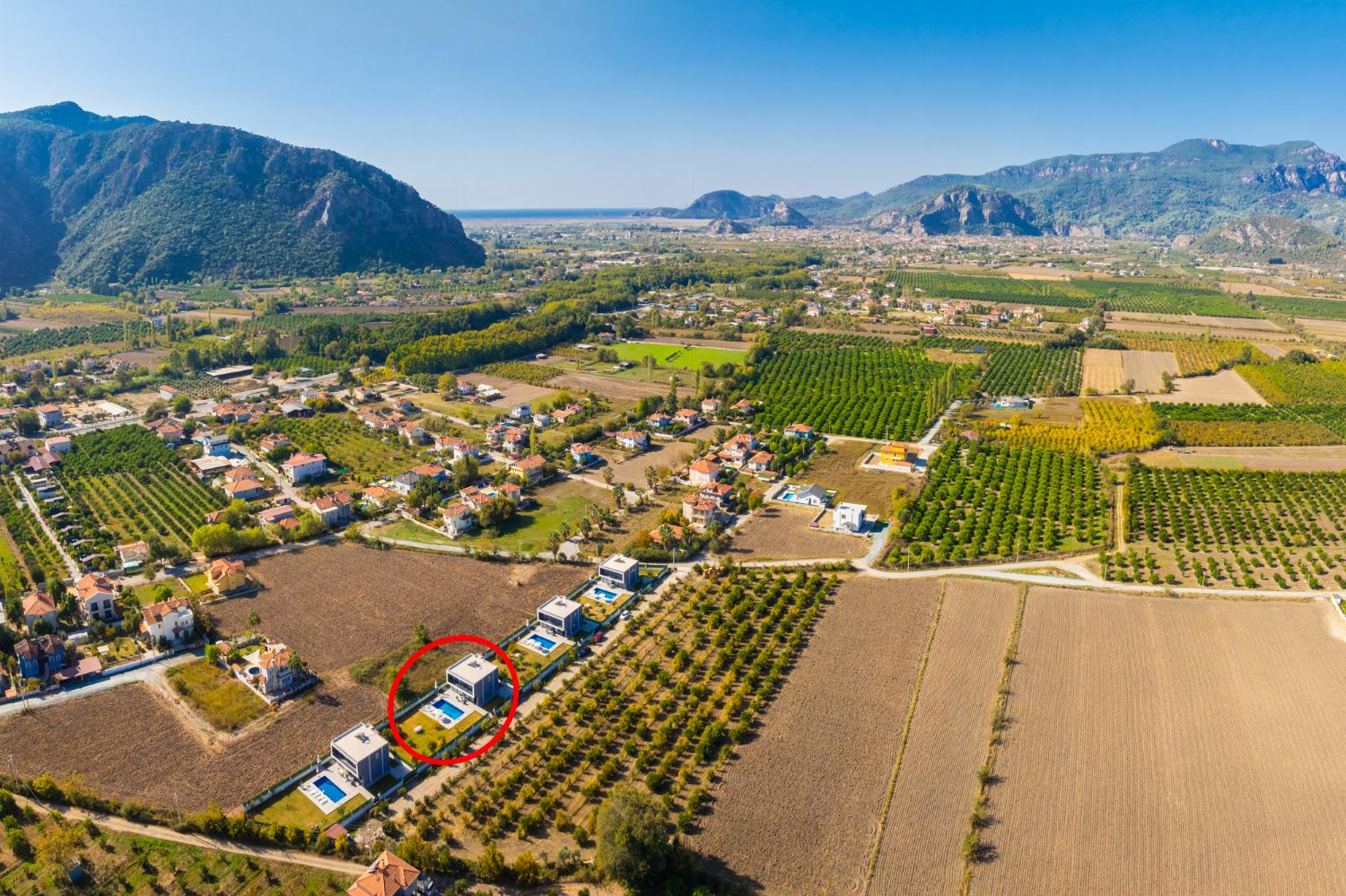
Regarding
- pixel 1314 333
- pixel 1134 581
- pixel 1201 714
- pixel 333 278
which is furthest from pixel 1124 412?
pixel 333 278

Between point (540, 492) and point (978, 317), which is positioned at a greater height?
point (978, 317)

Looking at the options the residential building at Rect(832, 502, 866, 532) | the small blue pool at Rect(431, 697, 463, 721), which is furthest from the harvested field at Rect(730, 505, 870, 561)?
the small blue pool at Rect(431, 697, 463, 721)

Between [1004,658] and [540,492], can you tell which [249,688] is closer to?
[540,492]

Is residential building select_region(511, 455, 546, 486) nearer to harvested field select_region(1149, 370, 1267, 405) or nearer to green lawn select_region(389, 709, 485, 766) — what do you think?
green lawn select_region(389, 709, 485, 766)

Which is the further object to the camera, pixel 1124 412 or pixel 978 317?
pixel 978 317

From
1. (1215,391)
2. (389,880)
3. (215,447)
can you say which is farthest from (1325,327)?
(215,447)

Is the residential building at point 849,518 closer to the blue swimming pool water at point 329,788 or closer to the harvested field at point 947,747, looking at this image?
the harvested field at point 947,747

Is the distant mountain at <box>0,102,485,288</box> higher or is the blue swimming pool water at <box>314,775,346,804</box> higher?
the distant mountain at <box>0,102,485,288</box>
